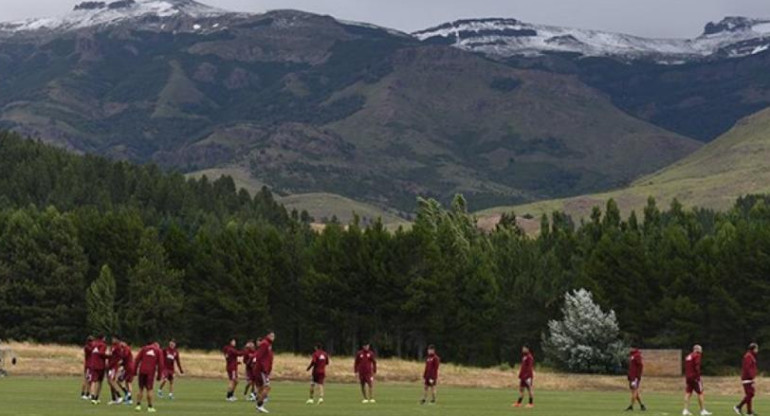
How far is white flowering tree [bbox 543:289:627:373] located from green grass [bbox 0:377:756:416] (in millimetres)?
23037

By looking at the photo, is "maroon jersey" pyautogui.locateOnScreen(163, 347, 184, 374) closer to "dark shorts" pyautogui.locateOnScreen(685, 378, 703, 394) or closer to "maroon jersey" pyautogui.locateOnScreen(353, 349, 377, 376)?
"maroon jersey" pyautogui.locateOnScreen(353, 349, 377, 376)

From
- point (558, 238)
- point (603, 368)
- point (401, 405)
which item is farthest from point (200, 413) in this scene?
point (558, 238)

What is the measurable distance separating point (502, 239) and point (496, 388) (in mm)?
76612

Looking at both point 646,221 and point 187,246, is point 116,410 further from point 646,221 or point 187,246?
point 646,221

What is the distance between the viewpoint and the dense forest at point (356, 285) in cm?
11794

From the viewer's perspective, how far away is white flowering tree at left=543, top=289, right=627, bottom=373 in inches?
4139

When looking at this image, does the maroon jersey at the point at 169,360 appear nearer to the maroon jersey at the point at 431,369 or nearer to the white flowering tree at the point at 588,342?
the maroon jersey at the point at 431,369

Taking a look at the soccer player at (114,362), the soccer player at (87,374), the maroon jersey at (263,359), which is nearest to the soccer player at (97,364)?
the soccer player at (114,362)

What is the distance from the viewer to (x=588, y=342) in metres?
106

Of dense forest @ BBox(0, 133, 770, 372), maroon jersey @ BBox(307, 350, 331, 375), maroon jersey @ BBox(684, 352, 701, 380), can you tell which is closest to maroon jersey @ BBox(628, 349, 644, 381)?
maroon jersey @ BBox(684, 352, 701, 380)

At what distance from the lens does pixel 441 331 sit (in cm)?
12694

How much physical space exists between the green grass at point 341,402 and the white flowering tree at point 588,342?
75.6ft

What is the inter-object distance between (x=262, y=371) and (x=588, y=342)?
189ft

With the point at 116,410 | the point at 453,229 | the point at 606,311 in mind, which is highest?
the point at 453,229
